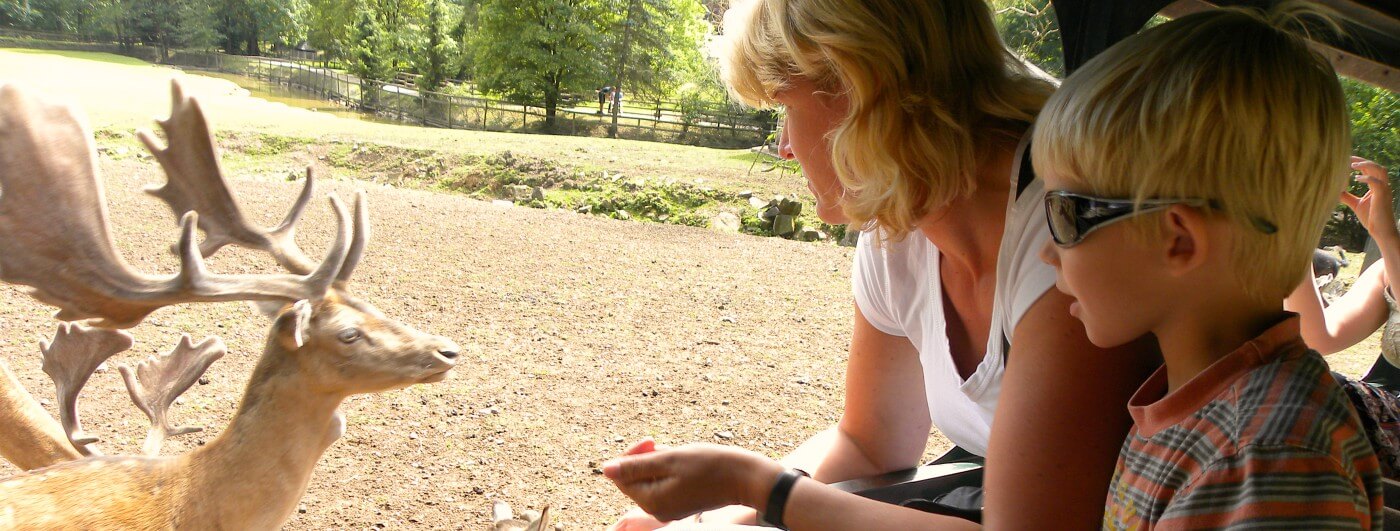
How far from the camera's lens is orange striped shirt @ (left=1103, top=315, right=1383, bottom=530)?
66cm

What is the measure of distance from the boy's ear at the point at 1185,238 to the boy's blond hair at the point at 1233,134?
1 cm

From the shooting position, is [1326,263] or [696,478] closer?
[696,478]

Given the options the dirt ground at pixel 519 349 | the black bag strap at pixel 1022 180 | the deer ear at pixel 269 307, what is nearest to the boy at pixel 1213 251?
the black bag strap at pixel 1022 180

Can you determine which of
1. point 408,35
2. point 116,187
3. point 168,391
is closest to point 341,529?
point 168,391

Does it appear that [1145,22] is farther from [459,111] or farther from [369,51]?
[459,111]

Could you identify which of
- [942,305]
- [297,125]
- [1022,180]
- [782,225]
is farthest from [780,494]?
[782,225]

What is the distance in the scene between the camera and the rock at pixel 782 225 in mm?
6109

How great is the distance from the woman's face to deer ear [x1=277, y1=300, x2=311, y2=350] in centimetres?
83

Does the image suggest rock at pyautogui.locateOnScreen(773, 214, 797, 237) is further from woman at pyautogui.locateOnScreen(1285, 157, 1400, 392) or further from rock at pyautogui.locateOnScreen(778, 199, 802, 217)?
woman at pyautogui.locateOnScreen(1285, 157, 1400, 392)

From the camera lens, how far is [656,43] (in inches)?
168

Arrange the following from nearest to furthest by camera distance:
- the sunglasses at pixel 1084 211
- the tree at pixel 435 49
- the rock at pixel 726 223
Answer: the sunglasses at pixel 1084 211 → the tree at pixel 435 49 → the rock at pixel 726 223

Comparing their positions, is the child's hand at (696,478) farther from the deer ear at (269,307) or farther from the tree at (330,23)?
the tree at (330,23)

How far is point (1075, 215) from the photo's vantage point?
0.81 m

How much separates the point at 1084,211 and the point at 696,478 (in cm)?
53
